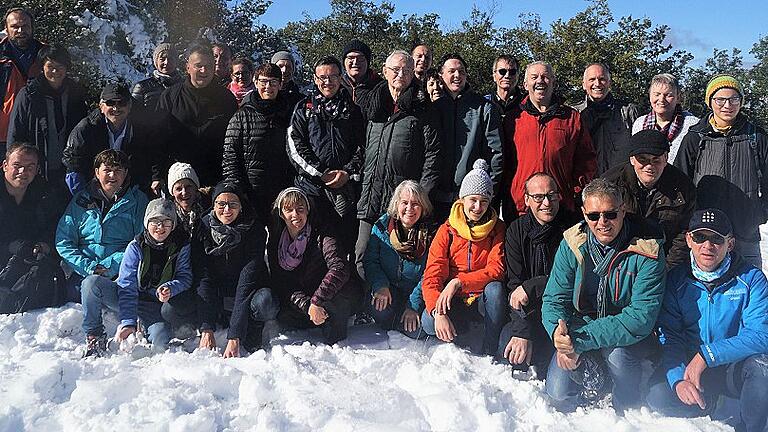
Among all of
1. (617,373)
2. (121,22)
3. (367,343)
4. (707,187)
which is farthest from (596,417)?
(121,22)

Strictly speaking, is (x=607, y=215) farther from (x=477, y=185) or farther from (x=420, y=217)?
(x=420, y=217)

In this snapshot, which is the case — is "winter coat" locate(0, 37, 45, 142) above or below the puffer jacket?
above

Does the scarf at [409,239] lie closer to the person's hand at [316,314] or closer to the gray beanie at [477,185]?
the gray beanie at [477,185]

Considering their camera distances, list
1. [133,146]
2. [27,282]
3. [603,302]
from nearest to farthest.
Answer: [603,302] → [27,282] → [133,146]

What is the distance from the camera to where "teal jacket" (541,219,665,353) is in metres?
3.56

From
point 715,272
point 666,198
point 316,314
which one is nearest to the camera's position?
point 715,272

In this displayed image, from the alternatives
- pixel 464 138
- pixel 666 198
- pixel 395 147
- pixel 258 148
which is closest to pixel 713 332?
pixel 666 198

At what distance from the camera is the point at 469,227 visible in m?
4.27

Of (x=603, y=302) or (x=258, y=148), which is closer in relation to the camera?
(x=603, y=302)

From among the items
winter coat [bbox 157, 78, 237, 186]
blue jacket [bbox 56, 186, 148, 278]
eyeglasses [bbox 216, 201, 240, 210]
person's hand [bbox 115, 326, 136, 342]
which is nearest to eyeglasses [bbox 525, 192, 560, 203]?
eyeglasses [bbox 216, 201, 240, 210]

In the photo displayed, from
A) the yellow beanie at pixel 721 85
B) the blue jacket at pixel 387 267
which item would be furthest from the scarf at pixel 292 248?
the yellow beanie at pixel 721 85

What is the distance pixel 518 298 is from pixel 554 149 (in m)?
1.39

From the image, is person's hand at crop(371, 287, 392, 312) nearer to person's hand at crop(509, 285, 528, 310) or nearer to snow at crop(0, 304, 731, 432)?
snow at crop(0, 304, 731, 432)

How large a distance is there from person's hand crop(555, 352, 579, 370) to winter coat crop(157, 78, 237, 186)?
3.45 m
